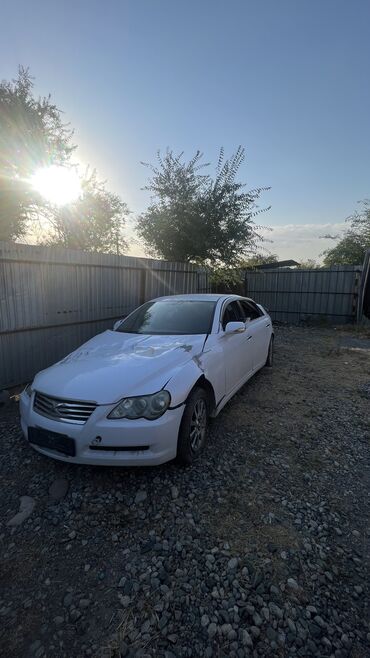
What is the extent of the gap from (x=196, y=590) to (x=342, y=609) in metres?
0.76

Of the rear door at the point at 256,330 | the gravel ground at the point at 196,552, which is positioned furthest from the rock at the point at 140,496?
the rear door at the point at 256,330

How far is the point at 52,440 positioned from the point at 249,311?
3361 mm

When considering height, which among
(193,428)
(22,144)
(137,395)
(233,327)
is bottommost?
(193,428)

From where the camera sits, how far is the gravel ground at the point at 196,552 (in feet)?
4.92

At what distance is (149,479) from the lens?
2.57 metres

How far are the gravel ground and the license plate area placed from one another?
14.6 inches

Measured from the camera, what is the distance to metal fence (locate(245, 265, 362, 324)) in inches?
451

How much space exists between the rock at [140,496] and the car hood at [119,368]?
30.3 inches

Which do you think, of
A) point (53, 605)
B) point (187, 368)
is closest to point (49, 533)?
point (53, 605)

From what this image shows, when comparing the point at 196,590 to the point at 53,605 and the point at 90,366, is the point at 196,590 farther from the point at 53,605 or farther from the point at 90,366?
the point at 90,366

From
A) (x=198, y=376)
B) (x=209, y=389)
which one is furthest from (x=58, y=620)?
(x=209, y=389)

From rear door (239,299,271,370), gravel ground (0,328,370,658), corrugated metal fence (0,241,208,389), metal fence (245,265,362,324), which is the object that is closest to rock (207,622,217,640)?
gravel ground (0,328,370,658)

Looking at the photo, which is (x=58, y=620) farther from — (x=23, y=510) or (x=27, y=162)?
(x=27, y=162)

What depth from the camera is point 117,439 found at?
7.41ft
